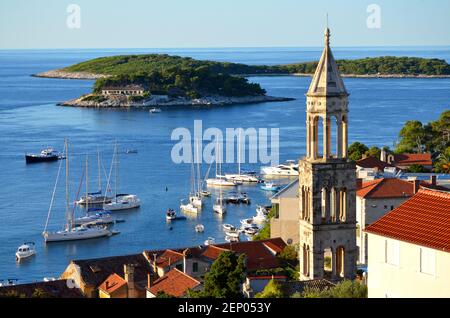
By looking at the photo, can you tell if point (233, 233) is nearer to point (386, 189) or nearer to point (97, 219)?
point (97, 219)

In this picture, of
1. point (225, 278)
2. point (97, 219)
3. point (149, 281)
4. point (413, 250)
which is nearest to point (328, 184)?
point (225, 278)

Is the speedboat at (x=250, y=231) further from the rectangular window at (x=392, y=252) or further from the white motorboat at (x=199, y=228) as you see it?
the rectangular window at (x=392, y=252)

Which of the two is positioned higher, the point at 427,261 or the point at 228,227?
the point at 427,261

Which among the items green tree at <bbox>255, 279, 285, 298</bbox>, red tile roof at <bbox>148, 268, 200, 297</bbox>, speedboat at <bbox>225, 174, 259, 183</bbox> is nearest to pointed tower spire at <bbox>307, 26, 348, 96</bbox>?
green tree at <bbox>255, 279, 285, 298</bbox>

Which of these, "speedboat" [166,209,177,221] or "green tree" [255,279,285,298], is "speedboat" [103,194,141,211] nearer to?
"speedboat" [166,209,177,221]

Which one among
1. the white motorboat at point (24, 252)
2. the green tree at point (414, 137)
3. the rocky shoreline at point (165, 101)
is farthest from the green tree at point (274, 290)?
the rocky shoreline at point (165, 101)

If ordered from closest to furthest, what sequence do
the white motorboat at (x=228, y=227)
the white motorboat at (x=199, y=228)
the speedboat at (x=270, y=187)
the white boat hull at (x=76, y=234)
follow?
the white boat hull at (x=76, y=234) < the white motorboat at (x=228, y=227) < the white motorboat at (x=199, y=228) < the speedboat at (x=270, y=187)
